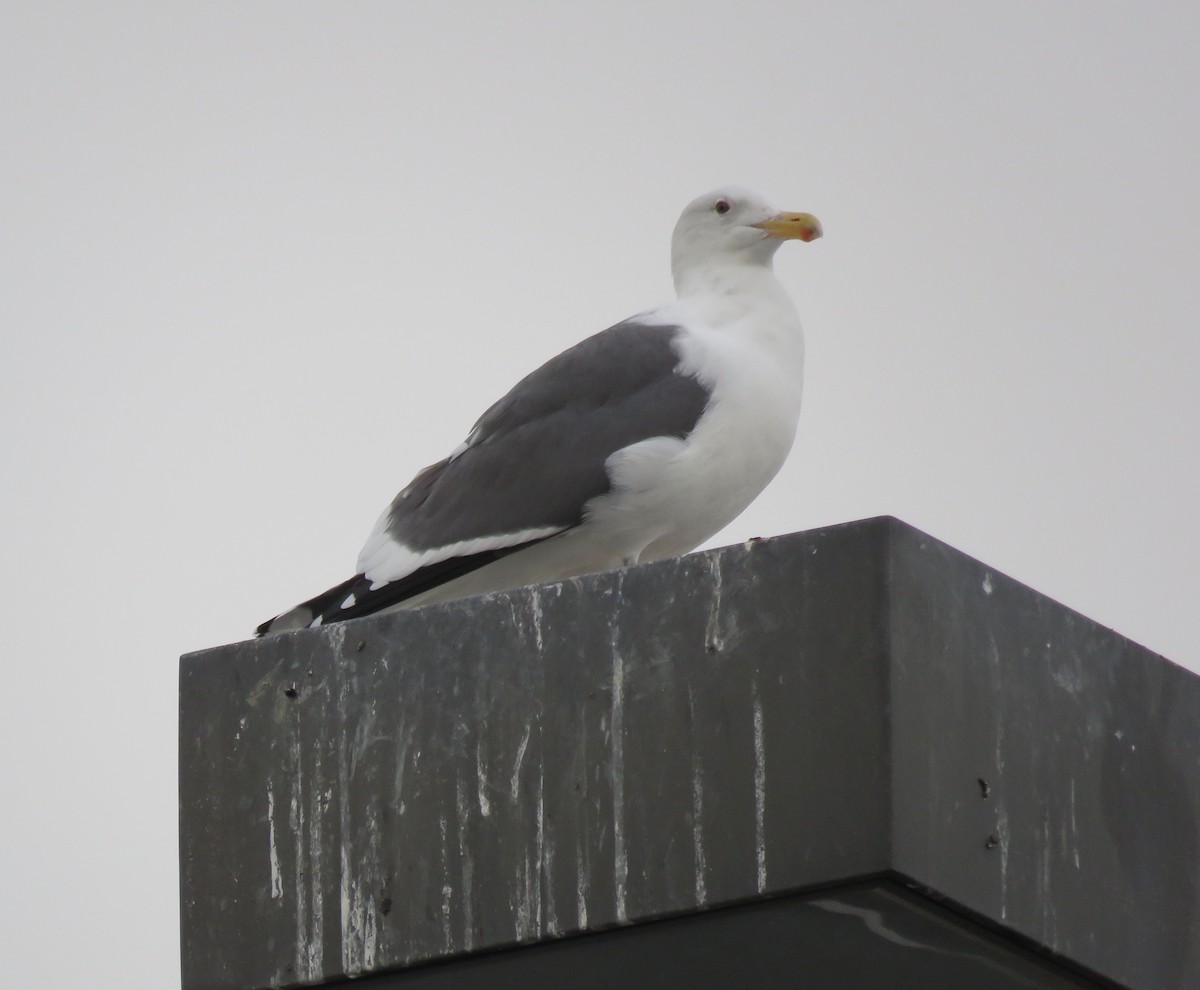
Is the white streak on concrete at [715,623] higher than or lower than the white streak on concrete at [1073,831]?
higher

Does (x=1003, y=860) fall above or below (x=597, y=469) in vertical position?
below

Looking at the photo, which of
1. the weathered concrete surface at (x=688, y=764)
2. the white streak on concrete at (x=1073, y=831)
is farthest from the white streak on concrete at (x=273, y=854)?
the white streak on concrete at (x=1073, y=831)

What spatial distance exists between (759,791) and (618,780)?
314 mm

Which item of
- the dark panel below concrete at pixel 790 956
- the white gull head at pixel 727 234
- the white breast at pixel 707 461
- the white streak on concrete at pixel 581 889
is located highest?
the white gull head at pixel 727 234

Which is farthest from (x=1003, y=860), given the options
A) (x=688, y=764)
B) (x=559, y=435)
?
(x=559, y=435)

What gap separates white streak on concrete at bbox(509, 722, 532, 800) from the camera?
445 cm

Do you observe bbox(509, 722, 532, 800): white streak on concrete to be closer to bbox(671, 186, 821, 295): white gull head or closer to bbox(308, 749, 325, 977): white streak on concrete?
bbox(308, 749, 325, 977): white streak on concrete

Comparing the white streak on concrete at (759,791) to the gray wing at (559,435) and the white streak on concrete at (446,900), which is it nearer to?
the white streak on concrete at (446,900)

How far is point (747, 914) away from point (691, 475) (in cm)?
171

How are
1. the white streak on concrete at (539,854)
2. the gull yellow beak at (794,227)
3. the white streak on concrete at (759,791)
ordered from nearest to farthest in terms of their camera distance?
the white streak on concrete at (759,791) < the white streak on concrete at (539,854) < the gull yellow beak at (794,227)

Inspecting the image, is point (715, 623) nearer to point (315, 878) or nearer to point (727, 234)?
point (315, 878)

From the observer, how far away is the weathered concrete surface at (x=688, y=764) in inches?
162

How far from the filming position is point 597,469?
18.7 feet

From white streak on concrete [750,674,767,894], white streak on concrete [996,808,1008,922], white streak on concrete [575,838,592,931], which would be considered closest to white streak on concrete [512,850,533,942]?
white streak on concrete [575,838,592,931]
